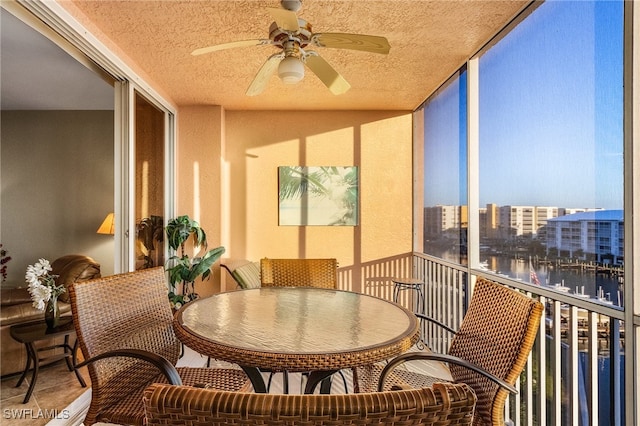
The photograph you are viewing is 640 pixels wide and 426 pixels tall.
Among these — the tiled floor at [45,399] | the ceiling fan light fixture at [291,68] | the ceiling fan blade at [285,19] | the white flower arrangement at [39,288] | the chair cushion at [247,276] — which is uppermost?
the ceiling fan blade at [285,19]

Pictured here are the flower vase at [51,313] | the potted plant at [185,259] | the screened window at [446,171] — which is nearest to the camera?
the flower vase at [51,313]

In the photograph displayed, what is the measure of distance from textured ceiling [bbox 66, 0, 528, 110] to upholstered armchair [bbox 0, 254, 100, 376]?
1.91 meters

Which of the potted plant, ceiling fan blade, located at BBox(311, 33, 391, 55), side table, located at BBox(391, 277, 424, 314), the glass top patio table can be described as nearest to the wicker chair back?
the glass top patio table

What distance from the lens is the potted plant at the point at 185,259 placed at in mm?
3391

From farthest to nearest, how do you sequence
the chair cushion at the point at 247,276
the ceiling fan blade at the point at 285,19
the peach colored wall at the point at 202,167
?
the peach colored wall at the point at 202,167 < the chair cushion at the point at 247,276 < the ceiling fan blade at the point at 285,19

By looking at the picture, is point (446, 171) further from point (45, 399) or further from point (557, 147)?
point (45, 399)

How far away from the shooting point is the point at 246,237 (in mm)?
4152

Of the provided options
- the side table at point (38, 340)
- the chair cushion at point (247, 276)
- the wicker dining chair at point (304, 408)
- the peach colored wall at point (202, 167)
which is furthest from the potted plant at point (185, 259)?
the wicker dining chair at point (304, 408)

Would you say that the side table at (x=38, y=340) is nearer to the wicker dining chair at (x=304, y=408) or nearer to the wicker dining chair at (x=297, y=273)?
the wicker dining chair at (x=297, y=273)

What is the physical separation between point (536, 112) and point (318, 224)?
8.86 feet

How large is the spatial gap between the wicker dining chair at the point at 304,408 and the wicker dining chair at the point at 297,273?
6.85 ft

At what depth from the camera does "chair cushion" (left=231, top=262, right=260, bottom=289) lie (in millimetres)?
3111

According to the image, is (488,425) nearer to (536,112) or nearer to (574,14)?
(536,112)

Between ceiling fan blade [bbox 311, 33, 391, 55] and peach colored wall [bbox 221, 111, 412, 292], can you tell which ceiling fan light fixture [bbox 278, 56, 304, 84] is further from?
peach colored wall [bbox 221, 111, 412, 292]
